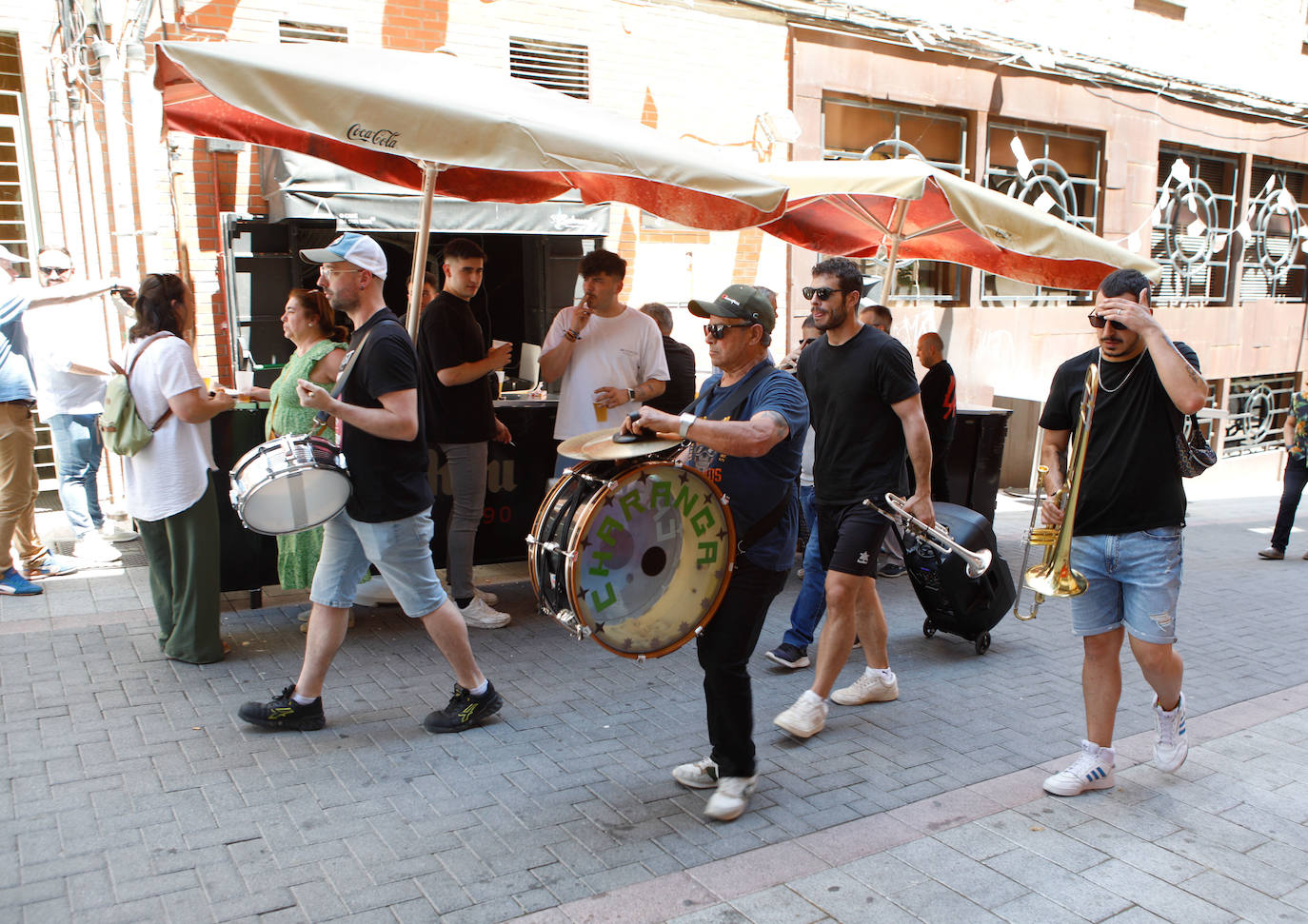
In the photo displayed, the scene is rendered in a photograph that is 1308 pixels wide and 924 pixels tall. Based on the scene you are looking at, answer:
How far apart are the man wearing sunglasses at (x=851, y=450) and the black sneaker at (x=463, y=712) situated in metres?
1.26

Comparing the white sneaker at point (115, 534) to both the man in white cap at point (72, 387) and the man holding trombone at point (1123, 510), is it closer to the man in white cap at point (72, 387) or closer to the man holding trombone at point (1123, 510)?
the man in white cap at point (72, 387)

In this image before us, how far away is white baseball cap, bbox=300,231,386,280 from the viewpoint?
414 cm

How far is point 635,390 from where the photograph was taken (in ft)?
19.8

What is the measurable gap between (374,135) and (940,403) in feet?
13.7

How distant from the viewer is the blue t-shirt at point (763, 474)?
368 cm

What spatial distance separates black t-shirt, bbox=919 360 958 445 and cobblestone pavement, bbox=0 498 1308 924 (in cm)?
177

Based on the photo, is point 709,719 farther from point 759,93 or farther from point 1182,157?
point 1182,157

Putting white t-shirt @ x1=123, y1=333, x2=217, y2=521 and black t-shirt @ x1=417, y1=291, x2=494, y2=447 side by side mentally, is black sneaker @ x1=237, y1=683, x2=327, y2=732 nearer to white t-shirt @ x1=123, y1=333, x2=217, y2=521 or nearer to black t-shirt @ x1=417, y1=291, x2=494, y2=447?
white t-shirt @ x1=123, y1=333, x2=217, y2=521

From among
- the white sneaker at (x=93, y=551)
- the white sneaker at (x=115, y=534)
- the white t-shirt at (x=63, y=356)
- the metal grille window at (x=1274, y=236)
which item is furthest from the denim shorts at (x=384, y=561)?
the metal grille window at (x=1274, y=236)

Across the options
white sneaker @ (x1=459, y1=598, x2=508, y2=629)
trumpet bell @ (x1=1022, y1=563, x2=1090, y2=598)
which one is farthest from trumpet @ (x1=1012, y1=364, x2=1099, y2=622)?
white sneaker @ (x1=459, y1=598, x2=508, y2=629)

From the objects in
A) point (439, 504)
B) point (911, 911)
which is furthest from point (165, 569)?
point (911, 911)

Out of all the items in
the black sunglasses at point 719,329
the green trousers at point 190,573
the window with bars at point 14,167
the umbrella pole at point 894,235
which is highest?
the window with bars at point 14,167

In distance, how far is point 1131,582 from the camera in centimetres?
391

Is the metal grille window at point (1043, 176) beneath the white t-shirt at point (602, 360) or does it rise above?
above
